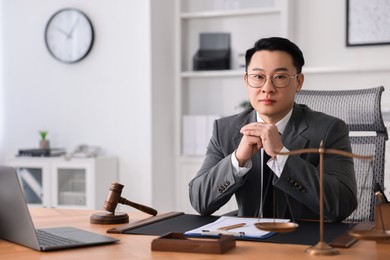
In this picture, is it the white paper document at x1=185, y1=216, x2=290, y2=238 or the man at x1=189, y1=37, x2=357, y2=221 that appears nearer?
the white paper document at x1=185, y1=216, x2=290, y2=238

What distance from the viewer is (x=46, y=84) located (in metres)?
5.42

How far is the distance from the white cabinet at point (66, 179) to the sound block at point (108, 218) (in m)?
2.73

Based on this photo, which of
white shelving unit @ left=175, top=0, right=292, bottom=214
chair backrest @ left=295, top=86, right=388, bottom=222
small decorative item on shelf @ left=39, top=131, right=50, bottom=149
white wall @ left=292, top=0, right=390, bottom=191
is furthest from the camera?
small decorative item on shelf @ left=39, top=131, right=50, bottom=149

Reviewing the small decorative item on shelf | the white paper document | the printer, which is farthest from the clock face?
the white paper document

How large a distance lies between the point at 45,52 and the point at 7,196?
12.1ft

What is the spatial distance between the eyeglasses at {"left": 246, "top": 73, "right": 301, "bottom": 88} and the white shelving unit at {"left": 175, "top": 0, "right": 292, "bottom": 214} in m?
2.48

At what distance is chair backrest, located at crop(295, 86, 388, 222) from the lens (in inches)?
107

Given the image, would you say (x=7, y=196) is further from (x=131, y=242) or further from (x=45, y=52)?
(x=45, y=52)

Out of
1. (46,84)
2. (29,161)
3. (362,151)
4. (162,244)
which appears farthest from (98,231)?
(46,84)

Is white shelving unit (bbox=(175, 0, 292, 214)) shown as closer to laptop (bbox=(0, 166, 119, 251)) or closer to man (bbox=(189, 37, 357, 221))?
man (bbox=(189, 37, 357, 221))

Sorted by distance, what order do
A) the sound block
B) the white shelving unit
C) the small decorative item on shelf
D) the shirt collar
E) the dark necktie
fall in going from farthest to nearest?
the small decorative item on shelf
the white shelving unit
the shirt collar
the dark necktie
the sound block

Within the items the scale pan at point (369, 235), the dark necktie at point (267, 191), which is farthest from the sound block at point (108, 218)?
the scale pan at point (369, 235)

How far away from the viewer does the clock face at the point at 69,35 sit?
17.2 feet

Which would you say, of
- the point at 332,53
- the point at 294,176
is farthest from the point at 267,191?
the point at 332,53
